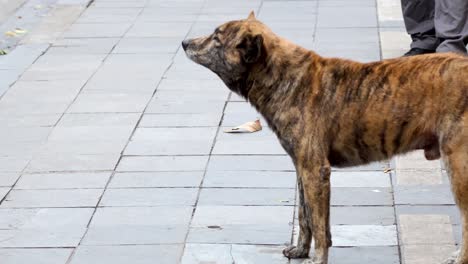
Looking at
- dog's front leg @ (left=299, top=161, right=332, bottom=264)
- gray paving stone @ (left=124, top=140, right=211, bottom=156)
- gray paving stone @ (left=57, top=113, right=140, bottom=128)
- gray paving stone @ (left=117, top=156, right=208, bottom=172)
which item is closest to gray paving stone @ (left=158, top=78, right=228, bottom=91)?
gray paving stone @ (left=57, top=113, right=140, bottom=128)

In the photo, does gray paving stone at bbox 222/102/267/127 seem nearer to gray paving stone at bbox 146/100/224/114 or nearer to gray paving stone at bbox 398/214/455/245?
gray paving stone at bbox 146/100/224/114

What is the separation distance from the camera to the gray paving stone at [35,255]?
6.15 meters

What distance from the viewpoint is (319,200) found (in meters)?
5.68

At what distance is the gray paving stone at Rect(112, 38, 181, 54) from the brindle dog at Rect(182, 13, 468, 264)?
487 cm

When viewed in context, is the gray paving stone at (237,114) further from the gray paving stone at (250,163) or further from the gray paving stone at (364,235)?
the gray paving stone at (364,235)

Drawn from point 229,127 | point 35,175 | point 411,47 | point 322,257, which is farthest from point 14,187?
point 411,47

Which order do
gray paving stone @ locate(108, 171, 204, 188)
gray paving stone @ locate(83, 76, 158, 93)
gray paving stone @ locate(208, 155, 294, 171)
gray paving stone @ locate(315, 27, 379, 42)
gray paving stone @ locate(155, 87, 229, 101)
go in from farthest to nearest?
gray paving stone @ locate(315, 27, 379, 42), gray paving stone @ locate(83, 76, 158, 93), gray paving stone @ locate(155, 87, 229, 101), gray paving stone @ locate(208, 155, 294, 171), gray paving stone @ locate(108, 171, 204, 188)

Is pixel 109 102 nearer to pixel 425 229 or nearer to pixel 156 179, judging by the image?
pixel 156 179

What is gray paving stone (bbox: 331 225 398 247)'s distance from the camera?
20.5 ft

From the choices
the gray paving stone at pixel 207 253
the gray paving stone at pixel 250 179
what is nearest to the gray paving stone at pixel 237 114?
the gray paving stone at pixel 250 179

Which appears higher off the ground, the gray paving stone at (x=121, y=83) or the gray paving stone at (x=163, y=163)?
the gray paving stone at (x=163, y=163)

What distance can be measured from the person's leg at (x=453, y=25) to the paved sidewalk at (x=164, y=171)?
4.08 feet

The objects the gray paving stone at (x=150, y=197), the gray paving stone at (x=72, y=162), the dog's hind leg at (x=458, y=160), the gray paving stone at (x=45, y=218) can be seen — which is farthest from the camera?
the gray paving stone at (x=72, y=162)

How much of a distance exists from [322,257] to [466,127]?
106 centimetres
